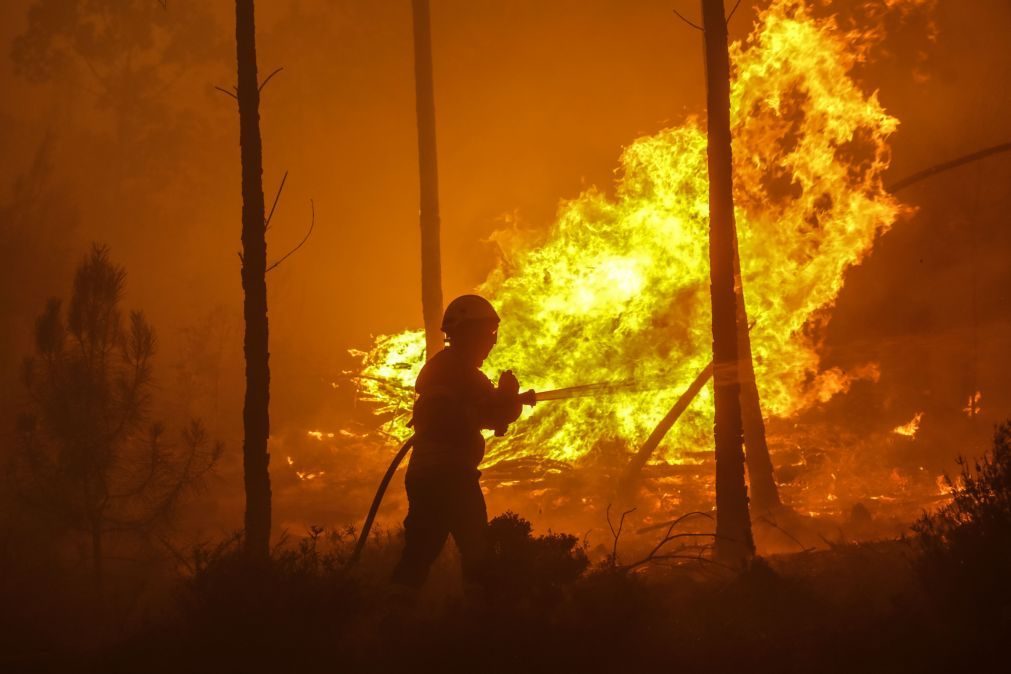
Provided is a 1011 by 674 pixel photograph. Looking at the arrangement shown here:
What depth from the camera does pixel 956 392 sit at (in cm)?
1562

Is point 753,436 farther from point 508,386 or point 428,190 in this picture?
point 428,190

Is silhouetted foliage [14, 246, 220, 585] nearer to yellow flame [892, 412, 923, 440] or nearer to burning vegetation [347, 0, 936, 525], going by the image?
burning vegetation [347, 0, 936, 525]

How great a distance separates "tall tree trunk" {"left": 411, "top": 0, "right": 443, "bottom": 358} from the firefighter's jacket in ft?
21.5

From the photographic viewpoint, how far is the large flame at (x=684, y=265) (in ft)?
36.4

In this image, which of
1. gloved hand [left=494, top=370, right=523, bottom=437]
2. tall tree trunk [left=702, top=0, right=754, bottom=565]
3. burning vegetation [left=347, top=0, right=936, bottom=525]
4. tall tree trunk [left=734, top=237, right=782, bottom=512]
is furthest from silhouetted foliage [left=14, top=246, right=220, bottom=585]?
tall tree trunk [left=734, top=237, right=782, bottom=512]

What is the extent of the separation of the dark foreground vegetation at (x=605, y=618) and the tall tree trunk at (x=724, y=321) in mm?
1098

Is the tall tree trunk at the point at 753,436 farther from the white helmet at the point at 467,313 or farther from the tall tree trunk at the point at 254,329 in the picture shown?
the tall tree trunk at the point at 254,329

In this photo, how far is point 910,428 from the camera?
13273 millimetres

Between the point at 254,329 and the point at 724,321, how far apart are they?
4.71m

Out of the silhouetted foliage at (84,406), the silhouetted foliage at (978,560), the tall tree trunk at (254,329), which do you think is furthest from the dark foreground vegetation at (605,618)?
the silhouetted foliage at (84,406)

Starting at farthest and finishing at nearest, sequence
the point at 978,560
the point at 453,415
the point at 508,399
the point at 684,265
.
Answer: the point at 684,265 → the point at 508,399 → the point at 453,415 → the point at 978,560

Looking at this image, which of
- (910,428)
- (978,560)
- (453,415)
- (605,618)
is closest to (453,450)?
(453,415)

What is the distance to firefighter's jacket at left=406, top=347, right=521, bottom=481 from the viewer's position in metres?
5.80

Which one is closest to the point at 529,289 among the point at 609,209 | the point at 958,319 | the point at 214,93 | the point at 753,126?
the point at 609,209
